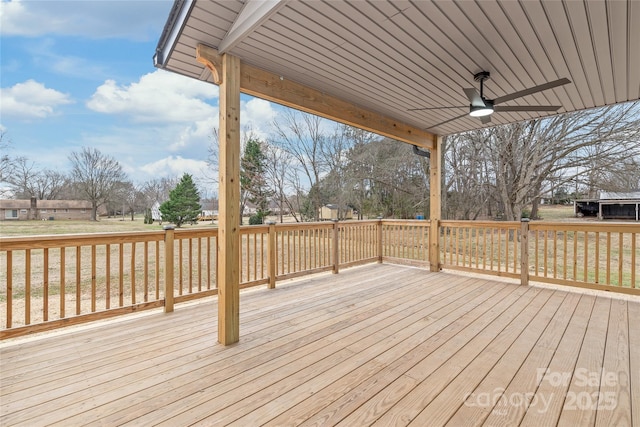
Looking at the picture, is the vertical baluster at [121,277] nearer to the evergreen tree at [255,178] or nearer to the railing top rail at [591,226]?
the railing top rail at [591,226]

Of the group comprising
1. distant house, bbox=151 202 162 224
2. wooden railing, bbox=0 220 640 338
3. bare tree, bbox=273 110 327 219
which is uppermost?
bare tree, bbox=273 110 327 219

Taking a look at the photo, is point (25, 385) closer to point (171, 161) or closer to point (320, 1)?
point (320, 1)

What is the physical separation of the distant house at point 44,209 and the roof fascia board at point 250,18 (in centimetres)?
350

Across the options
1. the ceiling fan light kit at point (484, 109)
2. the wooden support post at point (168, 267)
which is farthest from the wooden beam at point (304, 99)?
the wooden support post at point (168, 267)

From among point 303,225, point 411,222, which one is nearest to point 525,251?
point 411,222

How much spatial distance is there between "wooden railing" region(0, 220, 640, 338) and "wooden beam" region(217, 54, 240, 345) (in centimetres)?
103

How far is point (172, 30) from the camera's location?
213 centimetres

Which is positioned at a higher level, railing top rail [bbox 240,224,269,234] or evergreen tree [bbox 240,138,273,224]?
evergreen tree [bbox 240,138,273,224]

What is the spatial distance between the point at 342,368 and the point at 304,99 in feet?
8.39

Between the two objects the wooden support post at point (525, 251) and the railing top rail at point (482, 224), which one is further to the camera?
the railing top rail at point (482, 224)

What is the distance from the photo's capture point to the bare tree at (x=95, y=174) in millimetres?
4633

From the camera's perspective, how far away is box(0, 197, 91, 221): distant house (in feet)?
11.7

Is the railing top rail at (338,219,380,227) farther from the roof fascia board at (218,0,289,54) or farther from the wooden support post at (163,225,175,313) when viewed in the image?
the roof fascia board at (218,0,289,54)

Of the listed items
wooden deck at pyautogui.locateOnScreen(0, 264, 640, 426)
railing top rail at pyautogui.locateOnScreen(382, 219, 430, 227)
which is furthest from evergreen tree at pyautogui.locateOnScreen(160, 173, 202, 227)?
railing top rail at pyautogui.locateOnScreen(382, 219, 430, 227)
